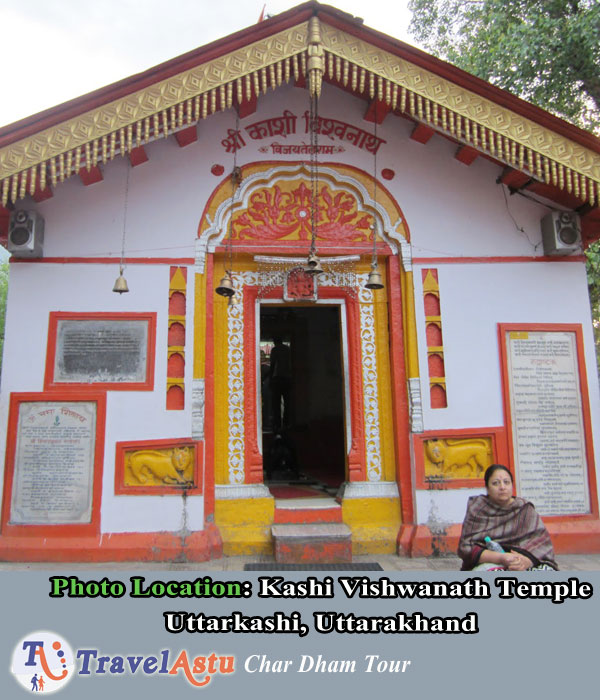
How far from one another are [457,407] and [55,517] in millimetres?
4294

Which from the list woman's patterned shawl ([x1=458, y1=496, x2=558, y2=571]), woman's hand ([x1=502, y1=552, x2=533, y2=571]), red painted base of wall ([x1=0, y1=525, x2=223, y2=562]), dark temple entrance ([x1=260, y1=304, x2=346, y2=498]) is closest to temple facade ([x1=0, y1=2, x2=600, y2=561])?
red painted base of wall ([x1=0, y1=525, x2=223, y2=562])

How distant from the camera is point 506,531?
11.2 feet

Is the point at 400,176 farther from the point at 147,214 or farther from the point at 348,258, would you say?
the point at 147,214

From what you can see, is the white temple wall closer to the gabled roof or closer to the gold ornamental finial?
the gabled roof

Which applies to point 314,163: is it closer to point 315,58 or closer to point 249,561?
point 315,58

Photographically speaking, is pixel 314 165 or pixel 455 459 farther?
pixel 314 165

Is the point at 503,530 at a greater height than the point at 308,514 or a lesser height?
greater

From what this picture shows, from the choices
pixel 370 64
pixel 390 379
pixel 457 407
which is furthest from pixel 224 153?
pixel 457 407

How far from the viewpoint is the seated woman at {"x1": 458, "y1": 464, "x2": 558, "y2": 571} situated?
10.9 feet

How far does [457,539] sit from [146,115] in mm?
5222

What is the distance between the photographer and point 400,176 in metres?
6.13

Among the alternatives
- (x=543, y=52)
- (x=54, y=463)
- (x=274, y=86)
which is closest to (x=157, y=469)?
(x=54, y=463)

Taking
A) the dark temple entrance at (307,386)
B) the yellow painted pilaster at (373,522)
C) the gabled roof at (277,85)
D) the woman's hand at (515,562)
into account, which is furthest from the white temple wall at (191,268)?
the dark temple entrance at (307,386)

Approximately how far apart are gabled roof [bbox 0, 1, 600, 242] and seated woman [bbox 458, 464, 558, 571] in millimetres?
→ 3572
